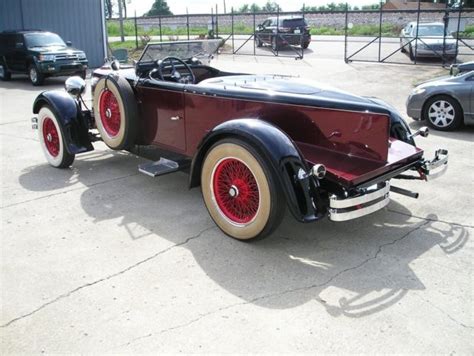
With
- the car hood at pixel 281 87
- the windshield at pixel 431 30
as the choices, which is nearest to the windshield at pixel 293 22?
the windshield at pixel 431 30

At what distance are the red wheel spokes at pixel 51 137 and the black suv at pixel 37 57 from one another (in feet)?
31.7

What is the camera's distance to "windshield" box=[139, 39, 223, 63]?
6.04 metres

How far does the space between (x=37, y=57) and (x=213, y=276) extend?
1382cm

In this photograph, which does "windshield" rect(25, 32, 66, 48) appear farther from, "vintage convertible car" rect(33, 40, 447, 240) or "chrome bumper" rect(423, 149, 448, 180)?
"chrome bumper" rect(423, 149, 448, 180)

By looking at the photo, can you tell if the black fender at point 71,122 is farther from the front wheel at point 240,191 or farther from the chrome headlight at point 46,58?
the chrome headlight at point 46,58

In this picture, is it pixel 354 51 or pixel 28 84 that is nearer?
pixel 28 84

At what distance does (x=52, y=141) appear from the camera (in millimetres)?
6605

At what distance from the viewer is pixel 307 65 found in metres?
19.0

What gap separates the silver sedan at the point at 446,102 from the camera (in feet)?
27.4

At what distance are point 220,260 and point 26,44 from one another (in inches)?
569

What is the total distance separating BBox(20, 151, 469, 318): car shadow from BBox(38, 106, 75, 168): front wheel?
73 centimetres

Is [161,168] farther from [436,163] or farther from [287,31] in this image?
[287,31]

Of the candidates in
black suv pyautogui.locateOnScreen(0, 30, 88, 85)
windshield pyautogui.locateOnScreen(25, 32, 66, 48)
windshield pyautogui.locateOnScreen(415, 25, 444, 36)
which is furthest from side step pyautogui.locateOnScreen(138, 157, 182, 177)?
windshield pyautogui.locateOnScreen(415, 25, 444, 36)

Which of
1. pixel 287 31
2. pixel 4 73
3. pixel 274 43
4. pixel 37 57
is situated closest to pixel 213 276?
pixel 37 57
